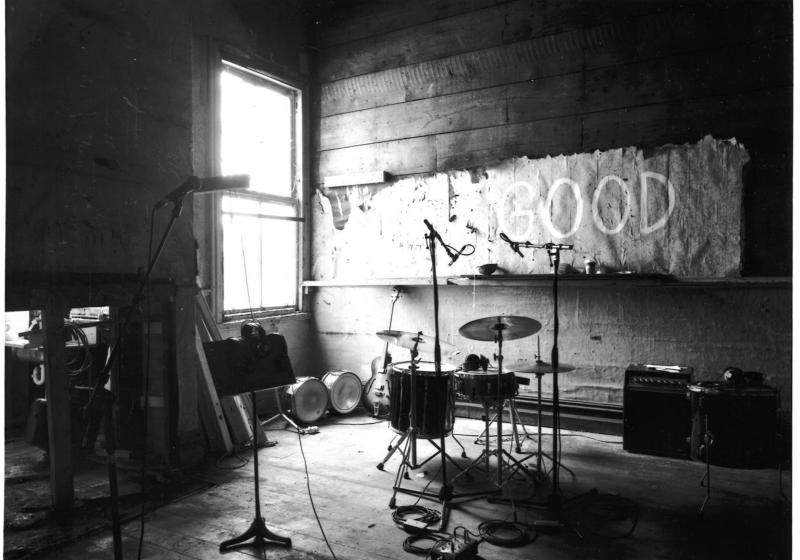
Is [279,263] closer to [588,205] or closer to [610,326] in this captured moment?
[588,205]

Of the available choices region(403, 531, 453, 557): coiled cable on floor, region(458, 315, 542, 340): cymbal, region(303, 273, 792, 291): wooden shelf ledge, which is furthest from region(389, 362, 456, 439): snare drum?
region(303, 273, 792, 291): wooden shelf ledge

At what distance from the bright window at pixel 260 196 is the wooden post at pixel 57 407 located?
7.50 feet

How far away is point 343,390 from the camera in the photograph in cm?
663

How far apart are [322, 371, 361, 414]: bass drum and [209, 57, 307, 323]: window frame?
1.08 m

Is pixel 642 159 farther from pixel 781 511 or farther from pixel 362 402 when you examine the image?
pixel 362 402

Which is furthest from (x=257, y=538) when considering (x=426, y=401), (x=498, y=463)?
(x=498, y=463)

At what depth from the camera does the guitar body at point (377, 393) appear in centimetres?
653

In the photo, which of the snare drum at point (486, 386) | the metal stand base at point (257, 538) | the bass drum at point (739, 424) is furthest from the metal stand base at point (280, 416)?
the bass drum at point (739, 424)

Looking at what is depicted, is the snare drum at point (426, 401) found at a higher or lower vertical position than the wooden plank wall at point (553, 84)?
lower

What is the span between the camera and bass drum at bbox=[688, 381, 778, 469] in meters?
4.10

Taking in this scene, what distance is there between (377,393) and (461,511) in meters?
2.74

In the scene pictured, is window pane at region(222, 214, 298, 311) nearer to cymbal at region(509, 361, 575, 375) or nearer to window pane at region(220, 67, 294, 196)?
window pane at region(220, 67, 294, 196)

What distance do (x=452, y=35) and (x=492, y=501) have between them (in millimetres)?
4853

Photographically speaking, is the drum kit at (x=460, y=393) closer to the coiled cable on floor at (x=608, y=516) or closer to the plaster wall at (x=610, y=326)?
the plaster wall at (x=610, y=326)
